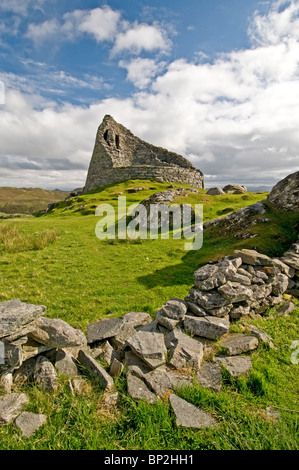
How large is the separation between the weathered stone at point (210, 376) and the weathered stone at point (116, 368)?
1631 millimetres

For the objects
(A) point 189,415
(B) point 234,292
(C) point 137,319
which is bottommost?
(A) point 189,415

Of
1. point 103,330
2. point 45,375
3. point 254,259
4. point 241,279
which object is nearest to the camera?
point 45,375

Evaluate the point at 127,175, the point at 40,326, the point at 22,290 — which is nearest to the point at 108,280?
the point at 22,290

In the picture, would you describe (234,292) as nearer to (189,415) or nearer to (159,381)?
(159,381)

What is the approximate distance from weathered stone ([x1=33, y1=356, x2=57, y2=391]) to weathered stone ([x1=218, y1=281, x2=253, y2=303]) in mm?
4893

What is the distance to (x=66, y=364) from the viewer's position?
15.9ft

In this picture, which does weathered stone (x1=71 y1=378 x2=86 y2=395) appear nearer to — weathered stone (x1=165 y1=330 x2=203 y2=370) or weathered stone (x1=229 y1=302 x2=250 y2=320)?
weathered stone (x1=165 y1=330 x2=203 y2=370)

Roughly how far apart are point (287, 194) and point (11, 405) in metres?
18.9

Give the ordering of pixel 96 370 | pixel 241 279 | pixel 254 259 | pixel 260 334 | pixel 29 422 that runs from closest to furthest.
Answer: pixel 29 422 → pixel 96 370 → pixel 260 334 → pixel 241 279 → pixel 254 259

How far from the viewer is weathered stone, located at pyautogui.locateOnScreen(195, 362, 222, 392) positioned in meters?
4.59

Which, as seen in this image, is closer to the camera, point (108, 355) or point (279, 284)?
point (108, 355)

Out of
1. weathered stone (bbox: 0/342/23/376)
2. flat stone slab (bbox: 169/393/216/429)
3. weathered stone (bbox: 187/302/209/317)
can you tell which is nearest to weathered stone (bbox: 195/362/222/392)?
flat stone slab (bbox: 169/393/216/429)

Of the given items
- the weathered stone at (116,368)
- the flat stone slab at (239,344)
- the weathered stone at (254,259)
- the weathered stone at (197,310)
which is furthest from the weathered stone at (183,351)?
the weathered stone at (254,259)

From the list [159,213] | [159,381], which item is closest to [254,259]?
[159,381]
